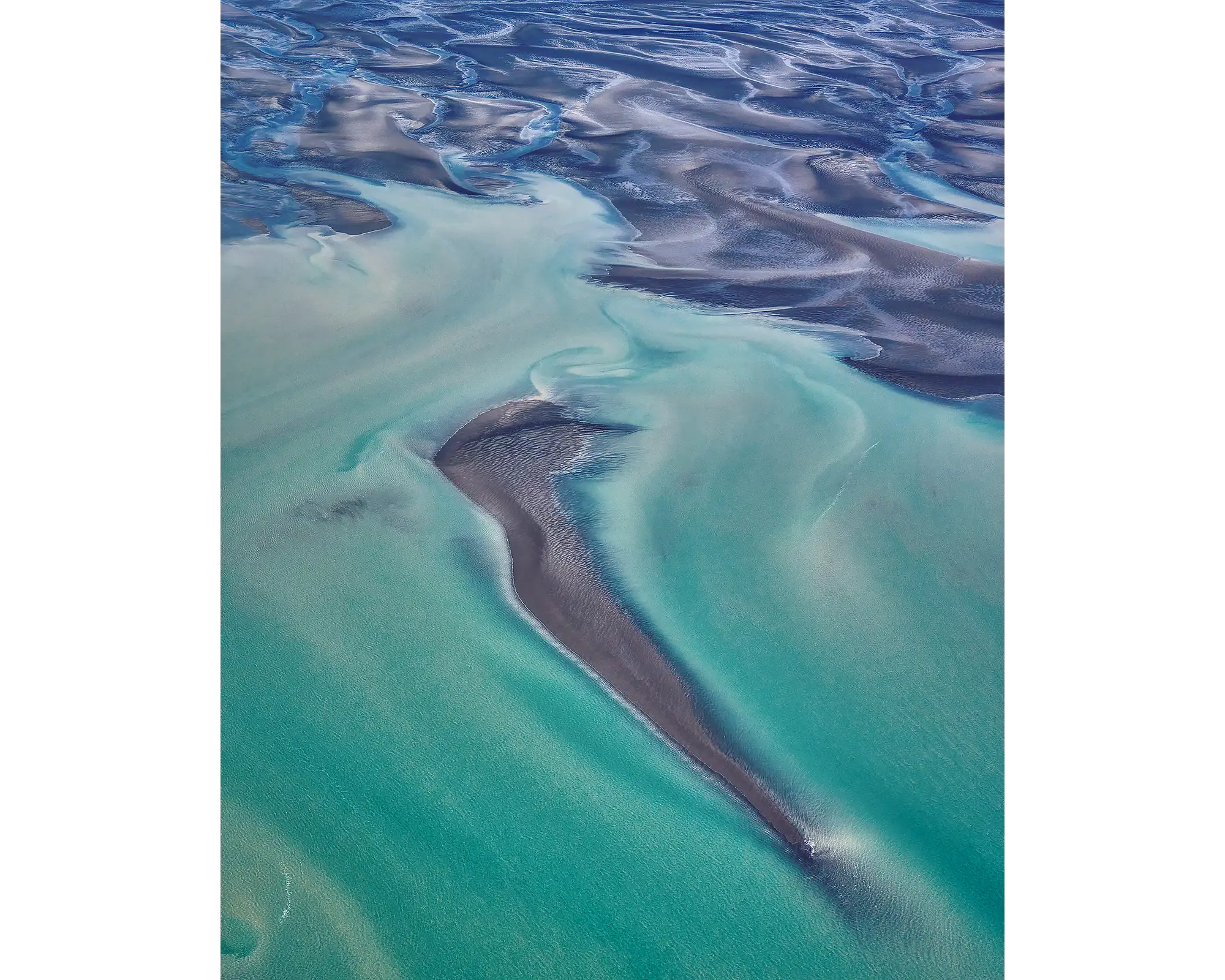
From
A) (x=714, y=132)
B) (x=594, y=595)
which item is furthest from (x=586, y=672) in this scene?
(x=714, y=132)

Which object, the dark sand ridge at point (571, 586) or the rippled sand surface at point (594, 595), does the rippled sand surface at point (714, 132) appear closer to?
the rippled sand surface at point (594, 595)

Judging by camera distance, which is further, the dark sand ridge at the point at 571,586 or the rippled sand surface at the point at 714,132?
the rippled sand surface at the point at 714,132

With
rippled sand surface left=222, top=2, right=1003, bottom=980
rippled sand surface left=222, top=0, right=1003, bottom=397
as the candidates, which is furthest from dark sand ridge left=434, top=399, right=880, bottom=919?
rippled sand surface left=222, top=0, right=1003, bottom=397

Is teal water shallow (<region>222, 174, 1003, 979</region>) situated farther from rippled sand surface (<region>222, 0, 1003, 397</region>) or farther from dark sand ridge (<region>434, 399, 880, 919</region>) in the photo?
rippled sand surface (<region>222, 0, 1003, 397</region>)

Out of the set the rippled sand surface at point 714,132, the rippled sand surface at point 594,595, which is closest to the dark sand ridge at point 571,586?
Result: the rippled sand surface at point 594,595

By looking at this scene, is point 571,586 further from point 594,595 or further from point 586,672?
point 586,672

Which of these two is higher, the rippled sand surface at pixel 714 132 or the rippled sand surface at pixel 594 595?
the rippled sand surface at pixel 714 132

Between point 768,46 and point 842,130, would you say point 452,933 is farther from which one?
point 768,46
